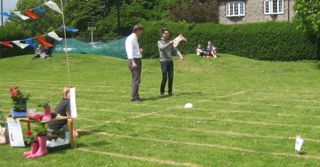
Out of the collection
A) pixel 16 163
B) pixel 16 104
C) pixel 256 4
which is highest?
pixel 256 4

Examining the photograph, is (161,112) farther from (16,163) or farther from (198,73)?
(198,73)

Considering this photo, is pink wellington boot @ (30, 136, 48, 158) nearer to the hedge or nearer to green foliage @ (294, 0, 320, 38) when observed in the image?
green foliage @ (294, 0, 320, 38)

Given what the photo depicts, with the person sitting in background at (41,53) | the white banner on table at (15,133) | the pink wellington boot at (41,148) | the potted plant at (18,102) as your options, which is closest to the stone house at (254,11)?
the person sitting in background at (41,53)

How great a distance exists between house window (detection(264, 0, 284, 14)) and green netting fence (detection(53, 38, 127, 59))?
61.4 ft

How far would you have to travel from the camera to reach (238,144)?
830 cm

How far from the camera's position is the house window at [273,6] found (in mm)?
51438

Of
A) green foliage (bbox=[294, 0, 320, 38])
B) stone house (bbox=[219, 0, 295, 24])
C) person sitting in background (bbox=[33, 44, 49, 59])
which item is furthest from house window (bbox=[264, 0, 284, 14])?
person sitting in background (bbox=[33, 44, 49, 59])

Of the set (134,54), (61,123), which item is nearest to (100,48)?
(134,54)

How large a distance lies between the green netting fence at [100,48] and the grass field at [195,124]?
19.6m

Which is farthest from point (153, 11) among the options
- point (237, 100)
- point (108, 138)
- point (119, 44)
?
point (108, 138)

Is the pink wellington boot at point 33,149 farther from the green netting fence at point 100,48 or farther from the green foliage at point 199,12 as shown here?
the green foliage at point 199,12

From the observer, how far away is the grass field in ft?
24.8

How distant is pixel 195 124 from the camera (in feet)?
33.7

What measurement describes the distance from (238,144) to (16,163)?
349cm
